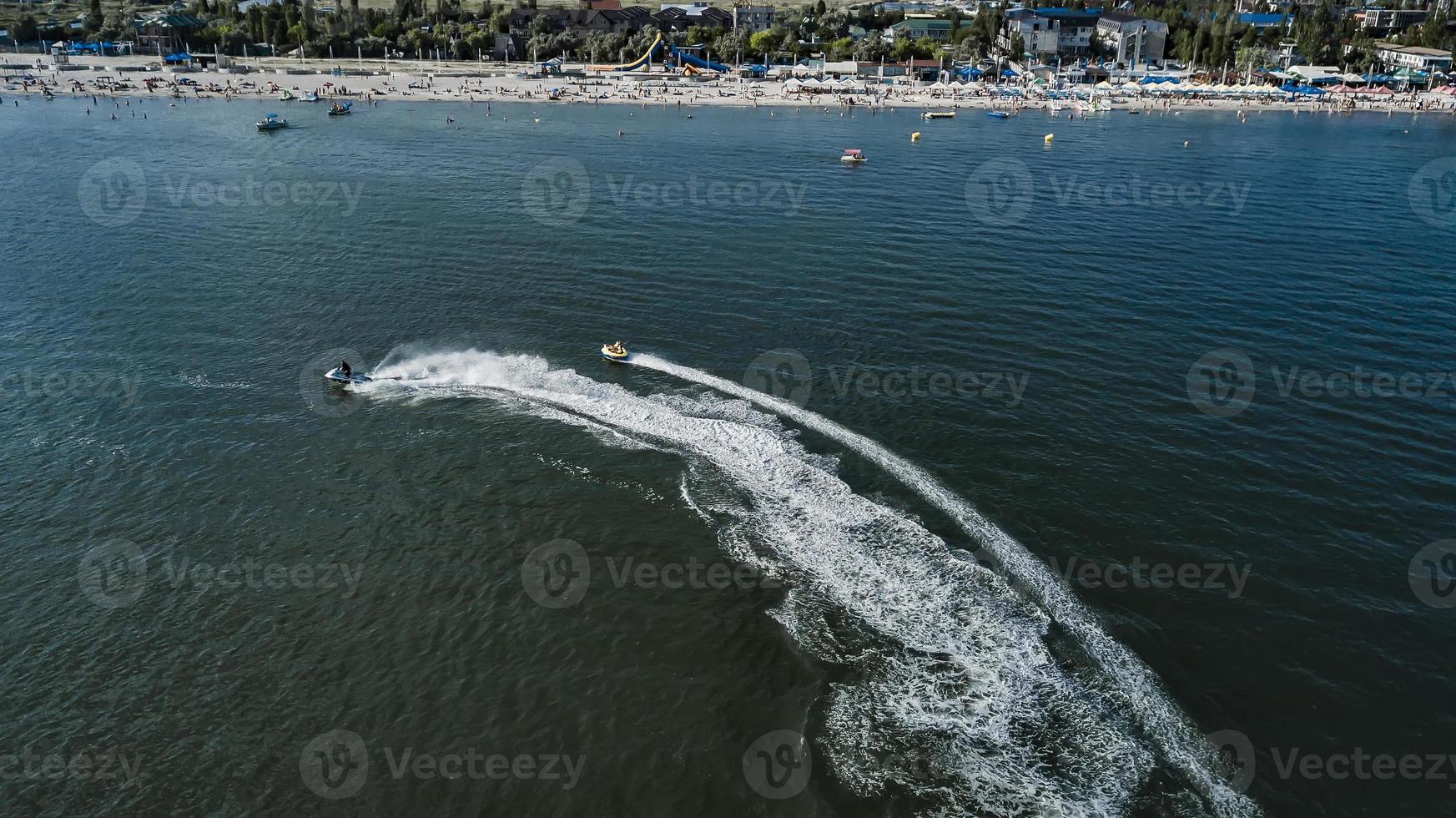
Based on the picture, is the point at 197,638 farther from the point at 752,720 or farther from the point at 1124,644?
the point at 1124,644

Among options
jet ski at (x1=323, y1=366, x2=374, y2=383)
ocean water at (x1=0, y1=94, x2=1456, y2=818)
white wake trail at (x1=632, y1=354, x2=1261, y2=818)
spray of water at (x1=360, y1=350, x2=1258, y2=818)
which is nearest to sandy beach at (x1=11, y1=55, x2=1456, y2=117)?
ocean water at (x1=0, y1=94, x2=1456, y2=818)

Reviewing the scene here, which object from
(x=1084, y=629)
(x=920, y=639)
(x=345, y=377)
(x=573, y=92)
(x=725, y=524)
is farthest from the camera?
(x=573, y=92)

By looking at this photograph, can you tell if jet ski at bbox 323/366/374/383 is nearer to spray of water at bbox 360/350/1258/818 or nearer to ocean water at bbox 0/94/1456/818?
ocean water at bbox 0/94/1456/818

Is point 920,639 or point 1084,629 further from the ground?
point 1084,629

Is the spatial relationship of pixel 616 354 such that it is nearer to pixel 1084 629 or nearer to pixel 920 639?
pixel 920 639

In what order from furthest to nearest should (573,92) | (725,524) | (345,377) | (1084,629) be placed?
1. (573,92)
2. (345,377)
3. (725,524)
4. (1084,629)

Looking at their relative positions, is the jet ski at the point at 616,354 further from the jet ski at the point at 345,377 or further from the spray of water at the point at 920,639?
the jet ski at the point at 345,377

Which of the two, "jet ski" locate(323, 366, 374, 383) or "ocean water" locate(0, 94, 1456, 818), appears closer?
"ocean water" locate(0, 94, 1456, 818)

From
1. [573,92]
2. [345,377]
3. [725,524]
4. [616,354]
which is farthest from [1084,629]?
[573,92]
